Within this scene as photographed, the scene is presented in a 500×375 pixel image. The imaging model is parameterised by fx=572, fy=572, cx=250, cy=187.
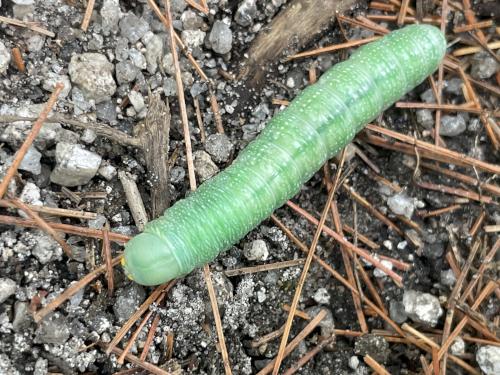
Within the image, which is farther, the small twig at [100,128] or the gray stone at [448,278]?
the gray stone at [448,278]

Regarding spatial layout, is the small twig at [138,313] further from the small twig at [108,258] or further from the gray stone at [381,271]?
the gray stone at [381,271]

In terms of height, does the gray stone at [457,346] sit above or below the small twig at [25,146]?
below

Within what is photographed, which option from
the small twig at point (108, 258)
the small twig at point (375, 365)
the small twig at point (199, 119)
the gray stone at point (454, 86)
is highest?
the small twig at point (199, 119)

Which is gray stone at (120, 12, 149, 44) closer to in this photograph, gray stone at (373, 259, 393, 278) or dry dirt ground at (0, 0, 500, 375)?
dry dirt ground at (0, 0, 500, 375)

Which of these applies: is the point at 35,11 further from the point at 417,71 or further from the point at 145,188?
the point at 417,71

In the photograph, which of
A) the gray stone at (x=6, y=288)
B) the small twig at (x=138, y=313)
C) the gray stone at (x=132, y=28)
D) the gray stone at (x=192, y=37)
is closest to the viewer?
the gray stone at (x=6, y=288)

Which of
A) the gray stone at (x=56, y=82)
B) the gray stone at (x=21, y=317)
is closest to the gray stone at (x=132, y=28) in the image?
the gray stone at (x=56, y=82)

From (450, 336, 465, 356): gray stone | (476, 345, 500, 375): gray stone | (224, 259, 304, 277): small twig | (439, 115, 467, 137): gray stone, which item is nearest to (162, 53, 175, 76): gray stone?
(224, 259, 304, 277): small twig
